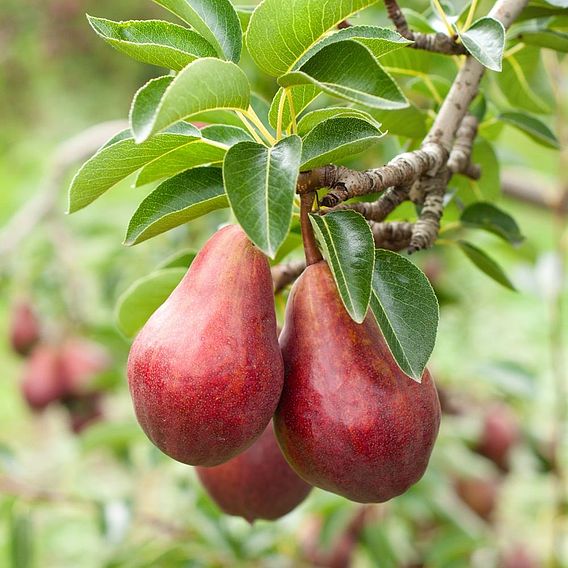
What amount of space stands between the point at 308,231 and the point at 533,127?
30 cm

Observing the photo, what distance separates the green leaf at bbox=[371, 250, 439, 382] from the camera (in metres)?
0.53

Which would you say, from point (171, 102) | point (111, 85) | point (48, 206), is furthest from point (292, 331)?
point (111, 85)

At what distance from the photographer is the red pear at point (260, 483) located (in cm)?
71

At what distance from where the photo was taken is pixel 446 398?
164 cm

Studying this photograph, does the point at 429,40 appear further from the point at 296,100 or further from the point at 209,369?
the point at 209,369

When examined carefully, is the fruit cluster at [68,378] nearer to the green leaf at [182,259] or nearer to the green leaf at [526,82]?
the green leaf at [182,259]

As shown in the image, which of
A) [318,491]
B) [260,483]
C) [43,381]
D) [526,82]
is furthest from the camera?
[43,381]

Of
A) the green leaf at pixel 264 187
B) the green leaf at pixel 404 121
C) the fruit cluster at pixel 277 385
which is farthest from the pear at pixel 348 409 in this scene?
the green leaf at pixel 404 121

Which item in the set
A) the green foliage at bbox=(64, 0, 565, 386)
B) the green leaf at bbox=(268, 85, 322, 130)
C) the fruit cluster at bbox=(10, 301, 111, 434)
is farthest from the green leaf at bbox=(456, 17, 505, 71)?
the fruit cluster at bbox=(10, 301, 111, 434)

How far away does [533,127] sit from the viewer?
774 mm

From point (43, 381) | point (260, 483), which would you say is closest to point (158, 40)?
point (260, 483)

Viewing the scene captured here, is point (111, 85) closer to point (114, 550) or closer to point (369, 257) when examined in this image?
point (114, 550)

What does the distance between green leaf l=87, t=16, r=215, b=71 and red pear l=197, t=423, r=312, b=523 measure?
0.32 meters

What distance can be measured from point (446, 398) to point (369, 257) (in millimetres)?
1165
